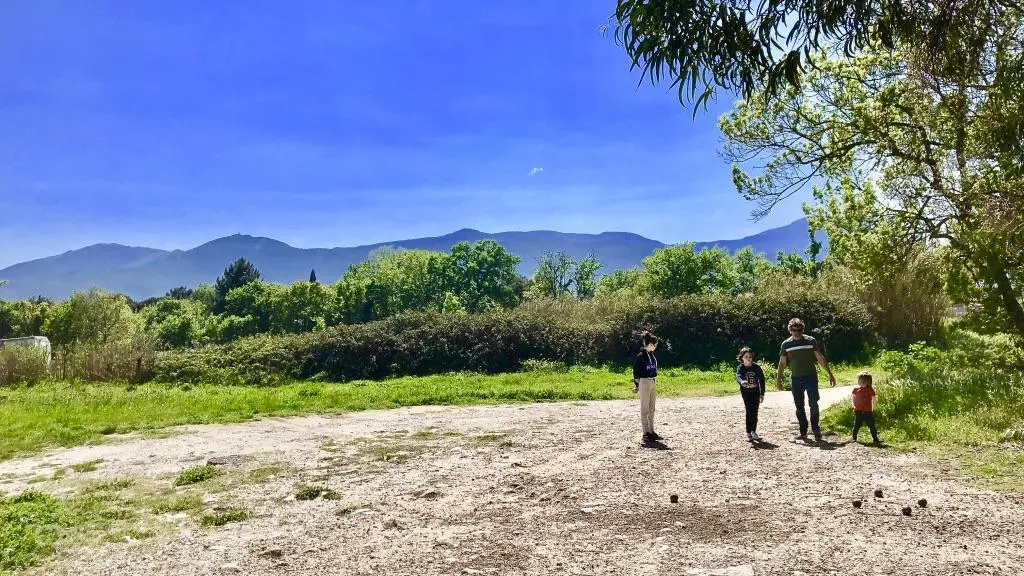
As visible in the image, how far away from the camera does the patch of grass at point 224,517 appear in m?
6.41

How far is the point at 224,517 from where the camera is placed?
21.4 feet

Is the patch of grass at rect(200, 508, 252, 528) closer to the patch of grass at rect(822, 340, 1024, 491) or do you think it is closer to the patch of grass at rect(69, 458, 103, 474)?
the patch of grass at rect(69, 458, 103, 474)

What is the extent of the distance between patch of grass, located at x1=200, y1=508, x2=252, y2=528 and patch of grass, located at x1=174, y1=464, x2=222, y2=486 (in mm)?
1706

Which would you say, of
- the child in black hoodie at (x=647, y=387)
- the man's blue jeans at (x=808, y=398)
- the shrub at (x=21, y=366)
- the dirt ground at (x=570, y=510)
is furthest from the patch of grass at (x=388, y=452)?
the shrub at (x=21, y=366)

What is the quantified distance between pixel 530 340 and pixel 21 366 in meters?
18.3

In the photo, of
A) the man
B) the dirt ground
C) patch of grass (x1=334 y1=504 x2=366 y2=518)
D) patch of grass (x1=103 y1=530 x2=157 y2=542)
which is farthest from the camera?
the man

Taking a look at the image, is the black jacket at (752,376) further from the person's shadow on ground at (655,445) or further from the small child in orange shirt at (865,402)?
the person's shadow on ground at (655,445)

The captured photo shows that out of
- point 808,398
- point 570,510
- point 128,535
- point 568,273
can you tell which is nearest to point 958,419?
point 808,398

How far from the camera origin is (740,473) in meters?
7.69

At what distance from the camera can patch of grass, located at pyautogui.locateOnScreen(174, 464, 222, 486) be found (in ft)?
26.8

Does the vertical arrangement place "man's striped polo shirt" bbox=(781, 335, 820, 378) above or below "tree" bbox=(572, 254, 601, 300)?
below

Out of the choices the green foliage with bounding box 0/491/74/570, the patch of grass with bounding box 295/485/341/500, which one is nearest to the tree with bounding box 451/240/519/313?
the patch of grass with bounding box 295/485/341/500

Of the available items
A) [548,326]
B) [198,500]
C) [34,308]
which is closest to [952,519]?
[198,500]

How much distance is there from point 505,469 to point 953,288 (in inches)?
514
